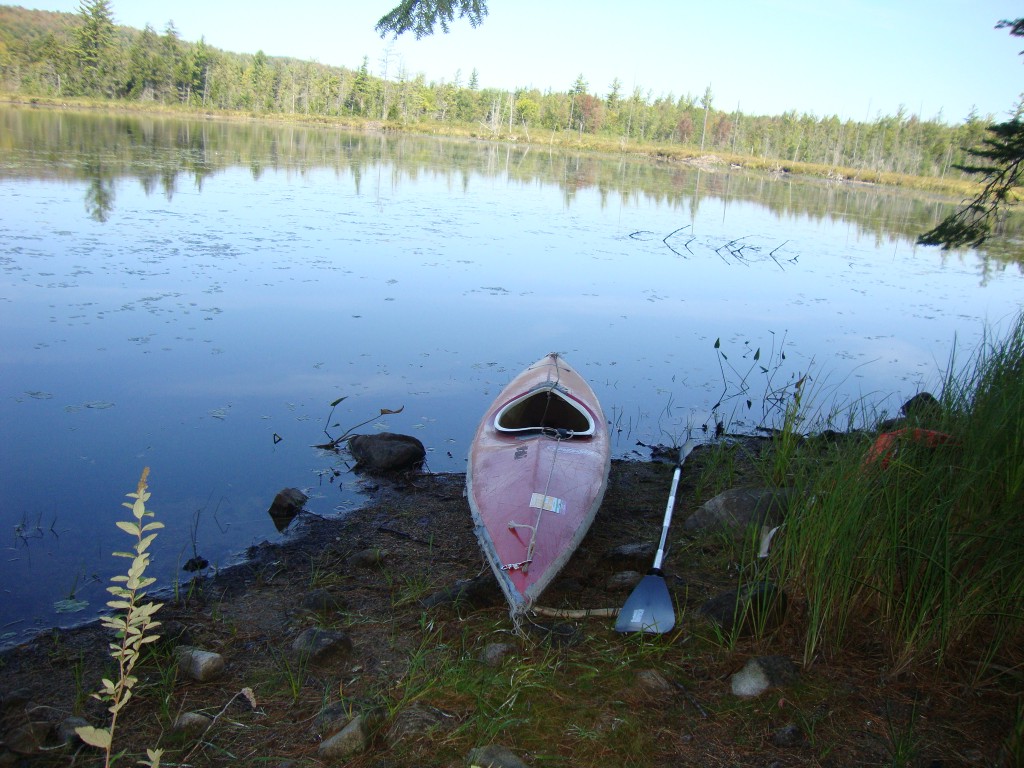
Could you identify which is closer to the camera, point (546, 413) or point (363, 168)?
point (546, 413)

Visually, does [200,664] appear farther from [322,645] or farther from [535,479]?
[535,479]

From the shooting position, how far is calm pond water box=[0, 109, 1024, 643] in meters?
4.63

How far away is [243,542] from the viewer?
13.6ft

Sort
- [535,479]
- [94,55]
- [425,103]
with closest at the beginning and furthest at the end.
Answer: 1. [535,479]
2. [94,55]
3. [425,103]

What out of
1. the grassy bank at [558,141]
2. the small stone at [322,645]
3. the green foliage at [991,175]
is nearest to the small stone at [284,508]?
the small stone at [322,645]

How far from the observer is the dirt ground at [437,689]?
224 centimetres

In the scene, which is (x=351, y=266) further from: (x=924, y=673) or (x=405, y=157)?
(x=405, y=157)

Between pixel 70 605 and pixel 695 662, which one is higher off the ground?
pixel 695 662

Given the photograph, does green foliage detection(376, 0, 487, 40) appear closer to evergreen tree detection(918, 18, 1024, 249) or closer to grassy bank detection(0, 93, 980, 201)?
evergreen tree detection(918, 18, 1024, 249)

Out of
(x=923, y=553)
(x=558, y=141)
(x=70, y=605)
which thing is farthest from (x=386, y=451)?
(x=558, y=141)

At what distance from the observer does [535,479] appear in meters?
3.91

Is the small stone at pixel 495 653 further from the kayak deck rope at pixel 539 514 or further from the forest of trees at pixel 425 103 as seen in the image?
the forest of trees at pixel 425 103

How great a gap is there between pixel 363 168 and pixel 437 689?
22.4m

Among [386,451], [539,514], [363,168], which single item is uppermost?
[363,168]
